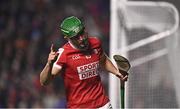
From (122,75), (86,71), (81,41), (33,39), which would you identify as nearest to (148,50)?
(122,75)

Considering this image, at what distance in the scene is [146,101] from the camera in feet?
29.6

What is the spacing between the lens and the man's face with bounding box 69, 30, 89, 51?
6.59 m

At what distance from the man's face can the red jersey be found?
7cm

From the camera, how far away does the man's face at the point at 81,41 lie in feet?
21.6

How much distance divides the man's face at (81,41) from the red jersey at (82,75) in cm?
7

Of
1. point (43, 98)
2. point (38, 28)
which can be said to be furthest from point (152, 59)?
point (38, 28)

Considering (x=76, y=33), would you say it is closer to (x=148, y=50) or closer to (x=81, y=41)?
(x=81, y=41)

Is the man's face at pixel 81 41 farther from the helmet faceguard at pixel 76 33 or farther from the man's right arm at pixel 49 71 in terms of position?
the man's right arm at pixel 49 71

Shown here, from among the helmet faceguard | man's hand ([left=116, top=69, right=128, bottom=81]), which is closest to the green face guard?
the helmet faceguard

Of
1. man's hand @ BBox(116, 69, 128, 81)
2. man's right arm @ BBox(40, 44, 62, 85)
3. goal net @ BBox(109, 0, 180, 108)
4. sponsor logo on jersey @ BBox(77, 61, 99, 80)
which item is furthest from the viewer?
goal net @ BBox(109, 0, 180, 108)

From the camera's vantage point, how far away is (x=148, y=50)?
9125 mm

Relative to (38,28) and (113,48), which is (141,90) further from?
(38,28)

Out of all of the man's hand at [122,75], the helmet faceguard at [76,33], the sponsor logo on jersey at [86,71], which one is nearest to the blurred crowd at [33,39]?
the man's hand at [122,75]

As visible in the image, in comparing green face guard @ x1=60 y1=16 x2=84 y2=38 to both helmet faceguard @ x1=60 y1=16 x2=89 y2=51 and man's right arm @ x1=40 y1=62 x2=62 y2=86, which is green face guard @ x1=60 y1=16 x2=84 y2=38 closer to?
helmet faceguard @ x1=60 y1=16 x2=89 y2=51
